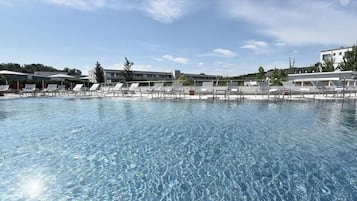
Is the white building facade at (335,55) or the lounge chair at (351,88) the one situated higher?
the white building facade at (335,55)

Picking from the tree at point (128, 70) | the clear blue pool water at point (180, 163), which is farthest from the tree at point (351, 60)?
the tree at point (128, 70)

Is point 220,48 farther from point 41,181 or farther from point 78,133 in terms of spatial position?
point 41,181

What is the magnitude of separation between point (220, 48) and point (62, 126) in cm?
2006

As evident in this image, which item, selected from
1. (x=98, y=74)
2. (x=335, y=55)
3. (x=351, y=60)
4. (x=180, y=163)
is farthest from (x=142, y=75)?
(x=180, y=163)

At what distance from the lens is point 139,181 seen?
2.12 m

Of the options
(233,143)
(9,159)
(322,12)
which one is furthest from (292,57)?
(9,159)

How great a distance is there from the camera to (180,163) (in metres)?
2.54

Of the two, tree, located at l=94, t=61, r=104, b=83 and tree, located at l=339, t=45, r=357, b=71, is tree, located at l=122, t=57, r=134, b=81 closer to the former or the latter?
tree, located at l=94, t=61, r=104, b=83

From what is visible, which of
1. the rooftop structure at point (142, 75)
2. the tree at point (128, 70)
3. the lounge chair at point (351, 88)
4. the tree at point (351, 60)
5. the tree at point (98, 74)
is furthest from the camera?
the rooftop structure at point (142, 75)

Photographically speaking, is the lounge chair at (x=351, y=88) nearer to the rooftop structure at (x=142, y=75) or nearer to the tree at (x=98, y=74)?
the tree at (x=98, y=74)

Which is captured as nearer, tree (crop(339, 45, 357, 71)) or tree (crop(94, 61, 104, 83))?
tree (crop(339, 45, 357, 71))

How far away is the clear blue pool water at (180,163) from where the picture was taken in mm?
1892

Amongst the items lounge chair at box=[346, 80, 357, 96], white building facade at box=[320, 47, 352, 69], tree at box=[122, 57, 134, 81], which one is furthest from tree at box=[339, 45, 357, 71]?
tree at box=[122, 57, 134, 81]

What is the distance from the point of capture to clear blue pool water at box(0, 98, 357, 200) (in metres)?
1.89
